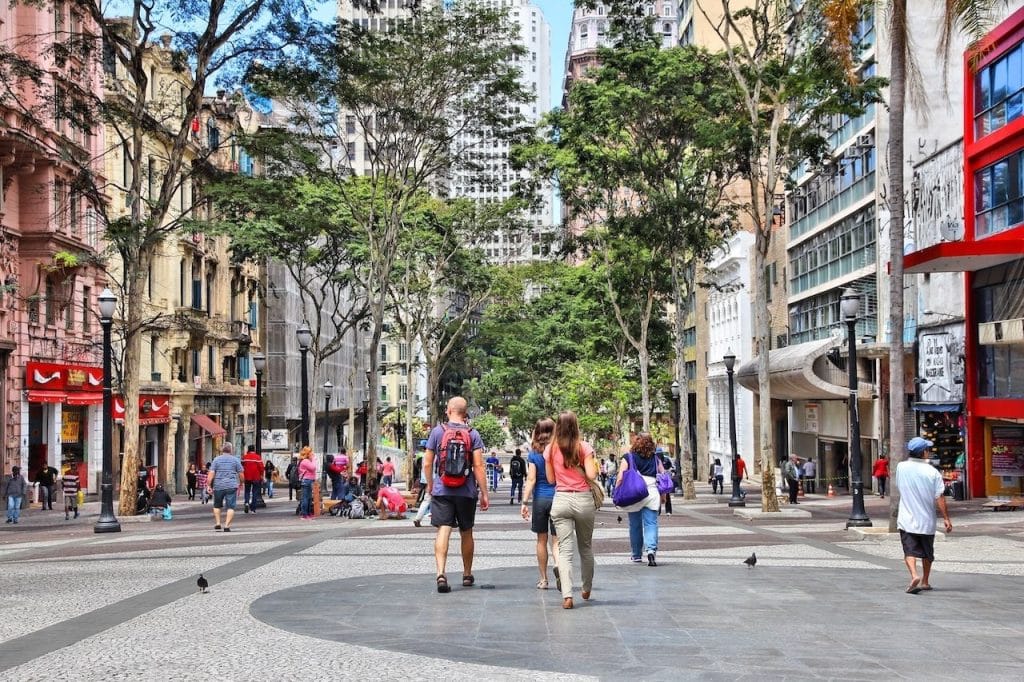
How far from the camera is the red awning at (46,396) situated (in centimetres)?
4059

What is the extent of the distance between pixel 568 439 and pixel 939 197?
27566 millimetres

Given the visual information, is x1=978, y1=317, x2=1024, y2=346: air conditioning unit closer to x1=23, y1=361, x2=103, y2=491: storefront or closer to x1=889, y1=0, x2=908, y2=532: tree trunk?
x1=889, y1=0, x2=908, y2=532: tree trunk

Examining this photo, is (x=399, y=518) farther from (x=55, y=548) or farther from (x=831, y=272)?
(x=831, y=272)

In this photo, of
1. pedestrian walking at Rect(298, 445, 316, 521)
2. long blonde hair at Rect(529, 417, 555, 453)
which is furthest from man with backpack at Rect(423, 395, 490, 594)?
pedestrian walking at Rect(298, 445, 316, 521)

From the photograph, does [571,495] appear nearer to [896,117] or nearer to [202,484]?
[896,117]

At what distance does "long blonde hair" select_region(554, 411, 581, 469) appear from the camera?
12297 millimetres

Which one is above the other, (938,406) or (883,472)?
(938,406)

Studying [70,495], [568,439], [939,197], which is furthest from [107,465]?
[939,197]

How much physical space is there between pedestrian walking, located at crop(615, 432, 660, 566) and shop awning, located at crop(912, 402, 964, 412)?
2182 centimetres

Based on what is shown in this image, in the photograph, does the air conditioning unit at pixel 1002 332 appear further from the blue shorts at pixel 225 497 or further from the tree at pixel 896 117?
the blue shorts at pixel 225 497

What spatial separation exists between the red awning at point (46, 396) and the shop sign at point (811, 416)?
93.3ft

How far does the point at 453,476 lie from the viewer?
13.0 metres

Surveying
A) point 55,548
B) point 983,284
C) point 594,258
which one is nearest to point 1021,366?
point 983,284

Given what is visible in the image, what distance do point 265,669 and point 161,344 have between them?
47517mm
